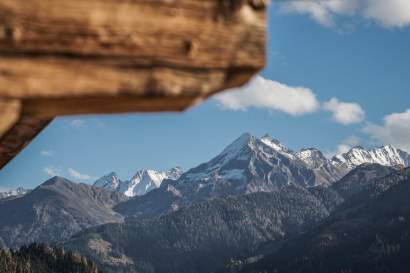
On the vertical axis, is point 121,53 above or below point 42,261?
above

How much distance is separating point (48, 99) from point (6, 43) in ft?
0.65

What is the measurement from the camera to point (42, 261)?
143 metres

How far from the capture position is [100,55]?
1835mm

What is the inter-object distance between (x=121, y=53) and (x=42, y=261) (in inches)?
5851

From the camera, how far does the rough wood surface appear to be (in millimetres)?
1761

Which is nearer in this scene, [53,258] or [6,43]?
[6,43]

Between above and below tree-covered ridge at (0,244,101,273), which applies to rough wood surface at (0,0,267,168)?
above

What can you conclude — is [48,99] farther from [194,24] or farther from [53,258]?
[53,258]

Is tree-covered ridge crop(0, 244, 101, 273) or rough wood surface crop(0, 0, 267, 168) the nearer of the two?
rough wood surface crop(0, 0, 267, 168)

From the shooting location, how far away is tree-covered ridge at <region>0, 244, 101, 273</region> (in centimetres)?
13125

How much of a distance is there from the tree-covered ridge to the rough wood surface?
13032 cm

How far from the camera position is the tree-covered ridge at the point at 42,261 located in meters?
131

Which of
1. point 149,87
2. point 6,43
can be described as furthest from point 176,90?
point 6,43

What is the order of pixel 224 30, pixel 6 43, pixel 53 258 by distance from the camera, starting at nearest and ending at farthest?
pixel 6 43, pixel 224 30, pixel 53 258
